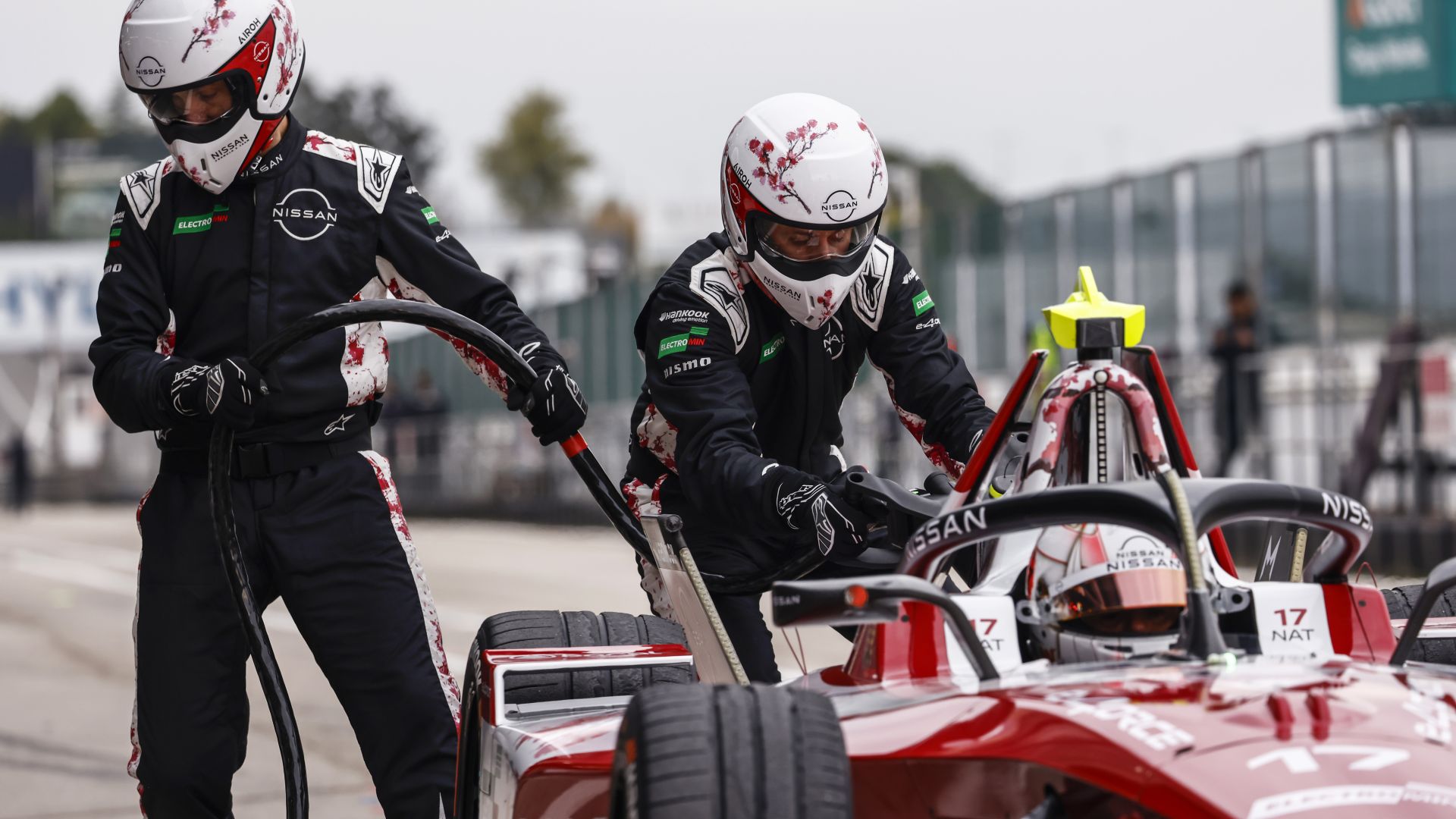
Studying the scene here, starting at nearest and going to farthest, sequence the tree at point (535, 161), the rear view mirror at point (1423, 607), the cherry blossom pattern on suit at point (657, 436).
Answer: the rear view mirror at point (1423, 607), the cherry blossom pattern on suit at point (657, 436), the tree at point (535, 161)

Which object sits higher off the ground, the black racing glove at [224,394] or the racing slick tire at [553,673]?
the black racing glove at [224,394]

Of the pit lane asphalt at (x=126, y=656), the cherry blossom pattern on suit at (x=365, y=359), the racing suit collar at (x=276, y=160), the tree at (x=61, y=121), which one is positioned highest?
the tree at (x=61, y=121)

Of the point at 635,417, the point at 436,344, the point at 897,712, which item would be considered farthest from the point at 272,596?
the point at 436,344

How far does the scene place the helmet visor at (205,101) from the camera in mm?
4859

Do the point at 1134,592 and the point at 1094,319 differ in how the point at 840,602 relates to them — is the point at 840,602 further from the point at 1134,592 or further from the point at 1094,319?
the point at 1094,319

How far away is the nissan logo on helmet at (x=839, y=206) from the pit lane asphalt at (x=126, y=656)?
123 inches

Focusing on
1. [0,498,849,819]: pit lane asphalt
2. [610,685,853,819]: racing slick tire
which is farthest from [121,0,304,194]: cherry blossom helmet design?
[0,498,849,819]: pit lane asphalt

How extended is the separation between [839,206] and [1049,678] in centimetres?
178

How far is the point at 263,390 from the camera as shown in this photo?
4.59 metres

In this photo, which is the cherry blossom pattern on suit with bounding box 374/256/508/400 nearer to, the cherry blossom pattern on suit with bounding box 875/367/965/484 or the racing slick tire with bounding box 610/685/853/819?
the cherry blossom pattern on suit with bounding box 875/367/965/484

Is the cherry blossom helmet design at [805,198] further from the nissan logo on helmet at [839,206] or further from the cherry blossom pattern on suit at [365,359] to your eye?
the cherry blossom pattern on suit at [365,359]

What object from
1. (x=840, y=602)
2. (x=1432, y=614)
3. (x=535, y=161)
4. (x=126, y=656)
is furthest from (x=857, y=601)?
(x=535, y=161)

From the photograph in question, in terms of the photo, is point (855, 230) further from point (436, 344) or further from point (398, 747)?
point (436, 344)

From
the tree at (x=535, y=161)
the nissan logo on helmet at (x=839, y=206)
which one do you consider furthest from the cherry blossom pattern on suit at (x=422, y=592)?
the tree at (x=535, y=161)
